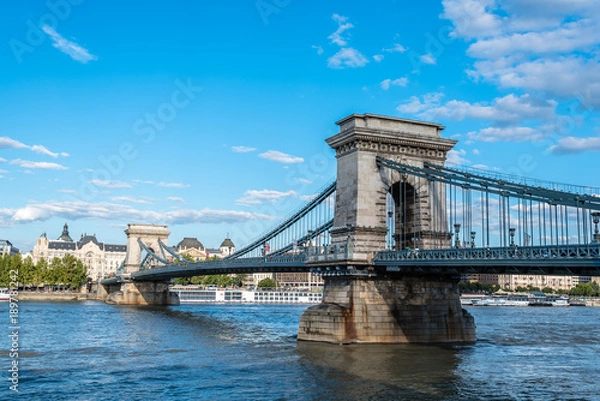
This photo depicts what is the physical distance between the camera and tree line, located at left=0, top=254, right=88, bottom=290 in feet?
455

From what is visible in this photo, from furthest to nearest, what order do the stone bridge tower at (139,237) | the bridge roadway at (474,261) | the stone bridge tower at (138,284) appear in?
the stone bridge tower at (139,237) → the stone bridge tower at (138,284) → the bridge roadway at (474,261)

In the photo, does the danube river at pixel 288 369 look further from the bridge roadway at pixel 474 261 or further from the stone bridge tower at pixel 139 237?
the stone bridge tower at pixel 139 237

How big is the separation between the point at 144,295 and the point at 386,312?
283ft

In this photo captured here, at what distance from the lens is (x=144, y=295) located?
121m

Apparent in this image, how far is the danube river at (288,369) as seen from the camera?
2825 cm

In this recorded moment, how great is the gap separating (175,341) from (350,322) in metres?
15.9

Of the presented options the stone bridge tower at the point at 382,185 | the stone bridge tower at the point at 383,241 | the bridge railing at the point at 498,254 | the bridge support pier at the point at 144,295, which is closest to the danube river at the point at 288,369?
the stone bridge tower at the point at 383,241

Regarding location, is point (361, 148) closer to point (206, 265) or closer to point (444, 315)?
point (444, 315)

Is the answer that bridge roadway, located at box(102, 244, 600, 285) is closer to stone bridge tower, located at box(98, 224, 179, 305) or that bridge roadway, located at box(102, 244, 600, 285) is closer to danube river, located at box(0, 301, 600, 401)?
danube river, located at box(0, 301, 600, 401)

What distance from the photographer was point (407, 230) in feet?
161

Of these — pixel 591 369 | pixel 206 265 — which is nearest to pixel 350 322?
pixel 591 369

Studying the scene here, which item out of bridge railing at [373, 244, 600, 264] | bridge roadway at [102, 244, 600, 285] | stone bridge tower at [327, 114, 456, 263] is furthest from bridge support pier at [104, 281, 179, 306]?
bridge railing at [373, 244, 600, 264]

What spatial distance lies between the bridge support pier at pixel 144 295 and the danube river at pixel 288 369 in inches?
2684

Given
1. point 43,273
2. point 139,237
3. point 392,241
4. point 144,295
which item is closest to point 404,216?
point 392,241
